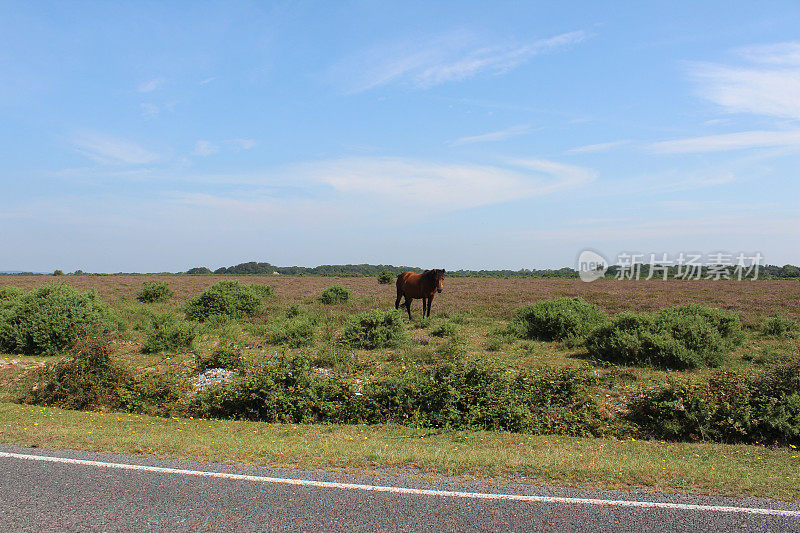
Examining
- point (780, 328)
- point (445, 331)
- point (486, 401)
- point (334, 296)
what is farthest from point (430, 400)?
point (334, 296)

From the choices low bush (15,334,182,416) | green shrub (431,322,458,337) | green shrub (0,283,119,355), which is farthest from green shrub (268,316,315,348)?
low bush (15,334,182,416)

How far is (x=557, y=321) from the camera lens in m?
18.6

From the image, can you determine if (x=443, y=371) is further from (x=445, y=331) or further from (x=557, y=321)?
(x=557, y=321)

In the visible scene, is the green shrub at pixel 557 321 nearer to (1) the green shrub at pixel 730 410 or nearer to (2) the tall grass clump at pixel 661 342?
(2) the tall grass clump at pixel 661 342

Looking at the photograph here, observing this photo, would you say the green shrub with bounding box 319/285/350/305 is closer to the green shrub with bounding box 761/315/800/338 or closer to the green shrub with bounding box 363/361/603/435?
the green shrub with bounding box 761/315/800/338

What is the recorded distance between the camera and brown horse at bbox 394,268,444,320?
23266 millimetres

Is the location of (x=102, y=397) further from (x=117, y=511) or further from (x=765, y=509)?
(x=765, y=509)

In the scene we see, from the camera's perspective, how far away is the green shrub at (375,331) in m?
16.4

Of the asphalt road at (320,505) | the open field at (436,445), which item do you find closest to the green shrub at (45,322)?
the open field at (436,445)

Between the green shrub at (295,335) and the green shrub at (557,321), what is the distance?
23.9 feet

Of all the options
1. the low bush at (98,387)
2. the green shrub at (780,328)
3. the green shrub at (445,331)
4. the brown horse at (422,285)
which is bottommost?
the low bush at (98,387)

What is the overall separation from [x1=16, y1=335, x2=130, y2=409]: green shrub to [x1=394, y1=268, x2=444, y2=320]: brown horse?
13.8m

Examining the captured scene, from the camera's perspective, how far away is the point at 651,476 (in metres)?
5.75

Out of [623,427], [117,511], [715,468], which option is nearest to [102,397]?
[117,511]
